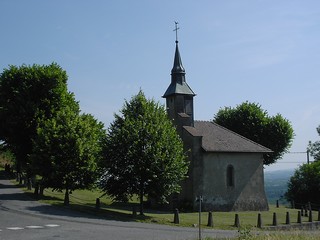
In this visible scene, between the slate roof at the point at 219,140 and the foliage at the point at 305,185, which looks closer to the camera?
the slate roof at the point at 219,140

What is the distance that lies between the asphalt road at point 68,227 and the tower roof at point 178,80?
17898 millimetres

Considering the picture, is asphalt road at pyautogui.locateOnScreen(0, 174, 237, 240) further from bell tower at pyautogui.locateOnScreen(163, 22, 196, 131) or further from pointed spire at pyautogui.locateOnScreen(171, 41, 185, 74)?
pointed spire at pyautogui.locateOnScreen(171, 41, 185, 74)

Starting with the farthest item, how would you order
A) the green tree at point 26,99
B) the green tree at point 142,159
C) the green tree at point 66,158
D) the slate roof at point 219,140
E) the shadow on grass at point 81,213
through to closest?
the green tree at point 26,99 → the slate roof at point 219,140 → the green tree at point 66,158 → the green tree at point 142,159 → the shadow on grass at point 81,213

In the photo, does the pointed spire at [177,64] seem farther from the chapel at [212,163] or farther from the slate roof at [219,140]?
the slate roof at [219,140]

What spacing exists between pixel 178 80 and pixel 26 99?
50.2 ft

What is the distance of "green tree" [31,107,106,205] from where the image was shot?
31.4m

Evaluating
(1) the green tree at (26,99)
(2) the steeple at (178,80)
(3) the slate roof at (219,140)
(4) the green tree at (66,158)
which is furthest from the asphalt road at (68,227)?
(2) the steeple at (178,80)

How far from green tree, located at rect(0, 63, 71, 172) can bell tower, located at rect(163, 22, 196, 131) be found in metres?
10.7

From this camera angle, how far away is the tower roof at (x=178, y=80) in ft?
138

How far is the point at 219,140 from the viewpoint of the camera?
42000mm

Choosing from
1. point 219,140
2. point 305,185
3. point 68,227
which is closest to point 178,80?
point 219,140

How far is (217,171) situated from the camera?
131 feet

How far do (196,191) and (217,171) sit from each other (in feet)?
9.88

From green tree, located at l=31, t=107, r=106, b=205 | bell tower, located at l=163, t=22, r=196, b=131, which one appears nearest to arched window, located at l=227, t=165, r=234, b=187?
bell tower, located at l=163, t=22, r=196, b=131
